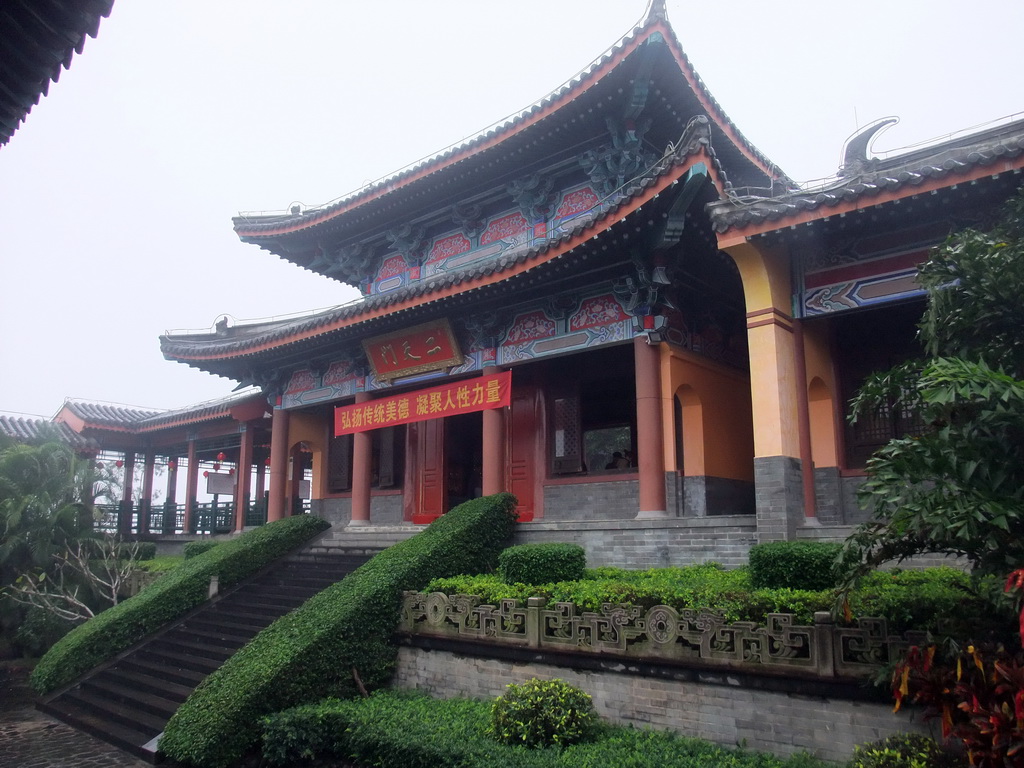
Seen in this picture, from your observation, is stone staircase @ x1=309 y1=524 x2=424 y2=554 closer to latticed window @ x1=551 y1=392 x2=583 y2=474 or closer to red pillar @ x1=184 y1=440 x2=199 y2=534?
latticed window @ x1=551 y1=392 x2=583 y2=474

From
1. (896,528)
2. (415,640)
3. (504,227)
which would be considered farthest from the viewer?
(504,227)

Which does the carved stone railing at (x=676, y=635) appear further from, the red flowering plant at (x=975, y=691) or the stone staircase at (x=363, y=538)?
the stone staircase at (x=363, y=538)

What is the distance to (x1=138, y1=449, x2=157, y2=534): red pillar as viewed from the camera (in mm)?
21281

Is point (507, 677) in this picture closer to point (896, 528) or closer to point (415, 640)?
point (415, 640)

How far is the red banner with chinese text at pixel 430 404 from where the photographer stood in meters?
12.1

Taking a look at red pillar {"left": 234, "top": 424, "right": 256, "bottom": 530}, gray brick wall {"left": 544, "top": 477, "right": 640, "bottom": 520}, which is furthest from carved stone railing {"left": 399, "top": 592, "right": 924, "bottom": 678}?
red pillar {"left": 234, "top": 424, "right": 256, "bottom": 530}

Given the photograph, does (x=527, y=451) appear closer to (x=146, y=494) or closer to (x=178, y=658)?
(x=178, y=658)

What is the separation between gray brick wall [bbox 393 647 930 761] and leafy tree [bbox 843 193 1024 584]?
49.8 inches

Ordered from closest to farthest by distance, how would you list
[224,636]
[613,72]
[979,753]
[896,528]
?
[979,753], [896,528], [224,636], [613,72]

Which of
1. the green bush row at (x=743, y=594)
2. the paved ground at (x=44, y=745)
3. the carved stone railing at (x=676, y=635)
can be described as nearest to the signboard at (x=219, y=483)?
the paved ground at (x=44, y=745)

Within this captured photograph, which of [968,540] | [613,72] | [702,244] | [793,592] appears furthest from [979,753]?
[613,72]

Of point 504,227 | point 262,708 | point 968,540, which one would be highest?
point 504,227

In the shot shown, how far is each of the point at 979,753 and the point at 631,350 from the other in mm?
8772

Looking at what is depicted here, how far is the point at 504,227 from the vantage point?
14148mm
